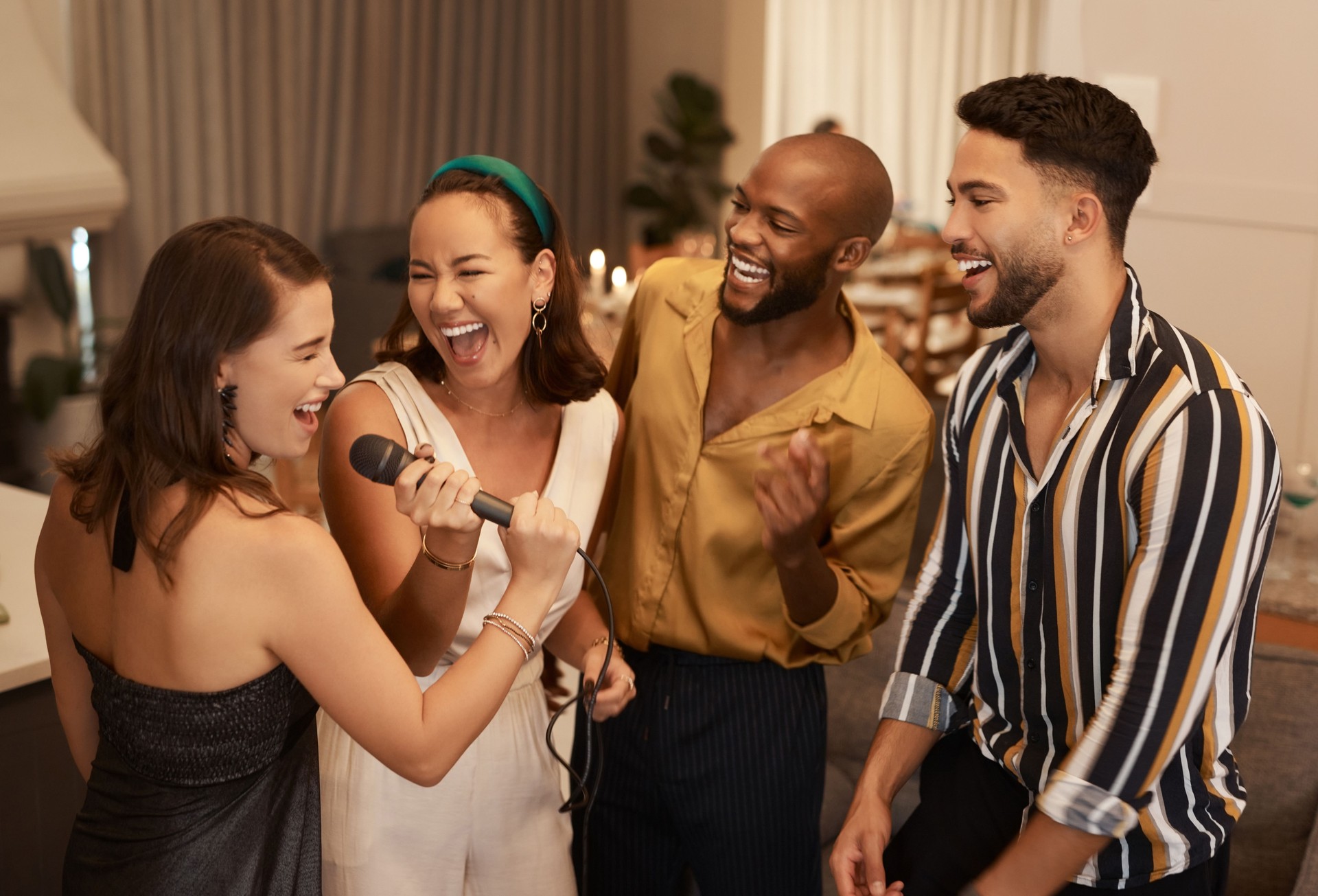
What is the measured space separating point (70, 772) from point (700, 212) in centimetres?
596

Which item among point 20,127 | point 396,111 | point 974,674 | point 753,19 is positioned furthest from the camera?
point 753,19

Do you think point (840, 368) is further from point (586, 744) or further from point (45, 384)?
point (45, 384)

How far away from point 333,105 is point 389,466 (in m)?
5.58

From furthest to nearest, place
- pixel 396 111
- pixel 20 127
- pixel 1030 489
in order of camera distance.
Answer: pixel 396 111, pixel 20 127, pixel 1030 489

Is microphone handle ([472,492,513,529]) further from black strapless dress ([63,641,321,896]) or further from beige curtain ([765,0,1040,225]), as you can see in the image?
beige curtain ([765,0,1040,225])

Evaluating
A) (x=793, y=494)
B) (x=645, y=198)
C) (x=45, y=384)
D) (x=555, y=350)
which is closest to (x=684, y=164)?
(x=645, y=198)

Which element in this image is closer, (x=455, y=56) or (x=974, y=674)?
(x=974, y=674)

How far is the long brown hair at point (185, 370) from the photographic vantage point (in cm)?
125

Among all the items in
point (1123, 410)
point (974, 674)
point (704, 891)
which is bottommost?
point (704, 891)

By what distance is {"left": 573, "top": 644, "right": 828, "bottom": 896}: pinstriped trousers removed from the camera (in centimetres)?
187

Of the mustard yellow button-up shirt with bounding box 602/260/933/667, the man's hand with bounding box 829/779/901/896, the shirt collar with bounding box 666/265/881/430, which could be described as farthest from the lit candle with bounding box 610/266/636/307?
the man's hand with bounding box 829/779/901/896

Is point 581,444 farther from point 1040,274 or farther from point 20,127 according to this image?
point 20,127

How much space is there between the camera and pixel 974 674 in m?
1.71

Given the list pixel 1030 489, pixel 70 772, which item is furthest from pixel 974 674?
pixel 70 772
